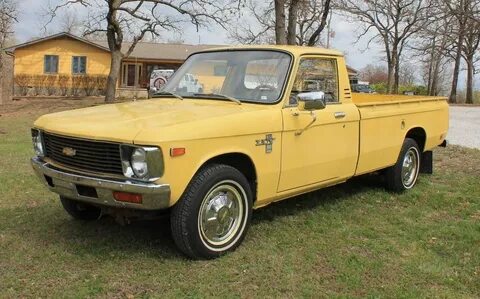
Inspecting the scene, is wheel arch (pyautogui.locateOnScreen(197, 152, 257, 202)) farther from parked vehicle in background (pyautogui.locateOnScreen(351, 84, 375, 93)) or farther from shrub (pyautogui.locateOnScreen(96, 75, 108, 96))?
shrub (pyautogui.locateOnScreen(96, 75, 108, 96))

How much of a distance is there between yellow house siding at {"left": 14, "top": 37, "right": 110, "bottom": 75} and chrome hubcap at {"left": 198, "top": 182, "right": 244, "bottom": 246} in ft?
123

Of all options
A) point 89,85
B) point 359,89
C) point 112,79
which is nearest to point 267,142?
point 359,89

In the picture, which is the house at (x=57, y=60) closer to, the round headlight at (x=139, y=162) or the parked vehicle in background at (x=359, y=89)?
the parked vehicle in background at (x=359, y=89)

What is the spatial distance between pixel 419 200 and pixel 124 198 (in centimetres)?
420

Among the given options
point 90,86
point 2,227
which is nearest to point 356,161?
point 2,227

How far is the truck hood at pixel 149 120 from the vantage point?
162 inches

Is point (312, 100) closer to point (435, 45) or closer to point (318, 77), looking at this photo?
point (318, 77)

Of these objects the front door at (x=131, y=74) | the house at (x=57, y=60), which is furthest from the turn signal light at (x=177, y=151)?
the front door at (x=131, y=74)

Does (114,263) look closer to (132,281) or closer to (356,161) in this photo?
(132,281)

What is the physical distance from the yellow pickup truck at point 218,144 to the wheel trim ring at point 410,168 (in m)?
0.81

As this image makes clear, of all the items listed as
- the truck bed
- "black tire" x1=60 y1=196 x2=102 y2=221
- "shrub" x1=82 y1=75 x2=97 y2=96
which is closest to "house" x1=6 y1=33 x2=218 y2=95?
"shrub" x1=82 y1=75 x2=97 y2=96

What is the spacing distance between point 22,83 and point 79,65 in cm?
429

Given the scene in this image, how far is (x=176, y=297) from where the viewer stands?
3.83m

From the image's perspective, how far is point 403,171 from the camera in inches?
285
